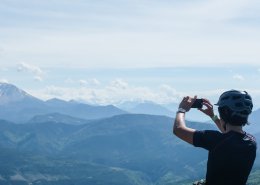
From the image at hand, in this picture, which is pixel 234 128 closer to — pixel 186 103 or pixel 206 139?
pixel 206 139

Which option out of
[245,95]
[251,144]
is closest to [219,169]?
[251,144]

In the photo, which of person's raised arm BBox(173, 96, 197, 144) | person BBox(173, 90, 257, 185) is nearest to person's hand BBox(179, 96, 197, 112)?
person's raised arm BBox(173, 96, 197, 144)

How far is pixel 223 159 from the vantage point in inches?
337

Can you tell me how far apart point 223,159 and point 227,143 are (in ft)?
1.04

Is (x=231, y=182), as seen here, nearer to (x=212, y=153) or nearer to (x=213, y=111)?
(x=212, y=153)

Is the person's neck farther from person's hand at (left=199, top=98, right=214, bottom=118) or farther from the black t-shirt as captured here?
person's hand at (left=199, top=98, right=214, bottom=118)

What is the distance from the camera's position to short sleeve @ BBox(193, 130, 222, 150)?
27.8 ft

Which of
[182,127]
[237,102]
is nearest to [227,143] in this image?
[237,102]

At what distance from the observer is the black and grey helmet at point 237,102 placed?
850 cm

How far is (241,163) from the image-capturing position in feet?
28.3

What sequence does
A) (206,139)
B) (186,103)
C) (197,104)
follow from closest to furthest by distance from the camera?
(206,139) → (186,103) → (197,104)

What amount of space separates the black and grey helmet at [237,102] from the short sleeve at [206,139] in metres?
0.55

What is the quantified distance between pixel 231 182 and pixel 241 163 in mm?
392

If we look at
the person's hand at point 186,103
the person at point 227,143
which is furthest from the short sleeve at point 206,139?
the person's hand at point 186,103
